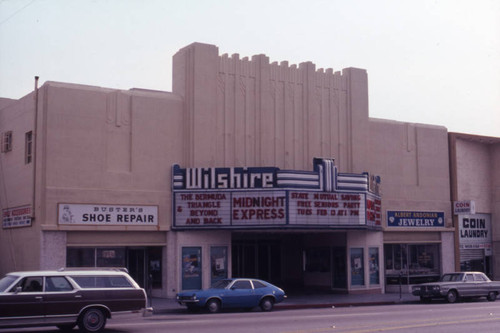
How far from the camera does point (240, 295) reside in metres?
25.0

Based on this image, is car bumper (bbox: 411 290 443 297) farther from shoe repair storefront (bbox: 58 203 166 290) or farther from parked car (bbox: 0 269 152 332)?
parked car (bbox: 0 269 152 332)

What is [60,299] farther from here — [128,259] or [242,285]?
[128,259]

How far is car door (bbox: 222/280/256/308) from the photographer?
24750 mm

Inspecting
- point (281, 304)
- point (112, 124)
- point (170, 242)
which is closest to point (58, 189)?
point (112, 124)

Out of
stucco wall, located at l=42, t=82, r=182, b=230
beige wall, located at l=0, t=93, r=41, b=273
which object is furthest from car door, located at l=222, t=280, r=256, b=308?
beige wall, located at l=0, t=93, r=41, b=273

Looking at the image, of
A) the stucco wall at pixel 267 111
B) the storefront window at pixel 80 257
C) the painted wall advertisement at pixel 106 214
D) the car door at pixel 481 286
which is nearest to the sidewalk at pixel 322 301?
the car door at pixel 481 286

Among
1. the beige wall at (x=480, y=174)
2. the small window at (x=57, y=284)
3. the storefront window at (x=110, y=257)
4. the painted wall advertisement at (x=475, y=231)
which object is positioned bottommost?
the small window at (x=57, y=284)

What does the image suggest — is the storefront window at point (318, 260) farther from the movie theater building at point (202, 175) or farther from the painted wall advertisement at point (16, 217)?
the painted wall advertisement at point (16, 217)

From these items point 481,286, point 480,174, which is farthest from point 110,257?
point 480,174

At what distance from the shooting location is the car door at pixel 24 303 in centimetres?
1655

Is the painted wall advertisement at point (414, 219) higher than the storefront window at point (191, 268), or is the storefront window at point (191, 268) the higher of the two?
the painted wall advertisement at point (414, 219)

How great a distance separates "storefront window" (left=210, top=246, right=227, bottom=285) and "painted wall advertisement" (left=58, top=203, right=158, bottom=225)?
3112mm

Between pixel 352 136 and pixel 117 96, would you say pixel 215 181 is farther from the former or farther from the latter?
pixel 352 136

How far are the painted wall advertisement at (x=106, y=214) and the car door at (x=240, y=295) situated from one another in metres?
6.10
